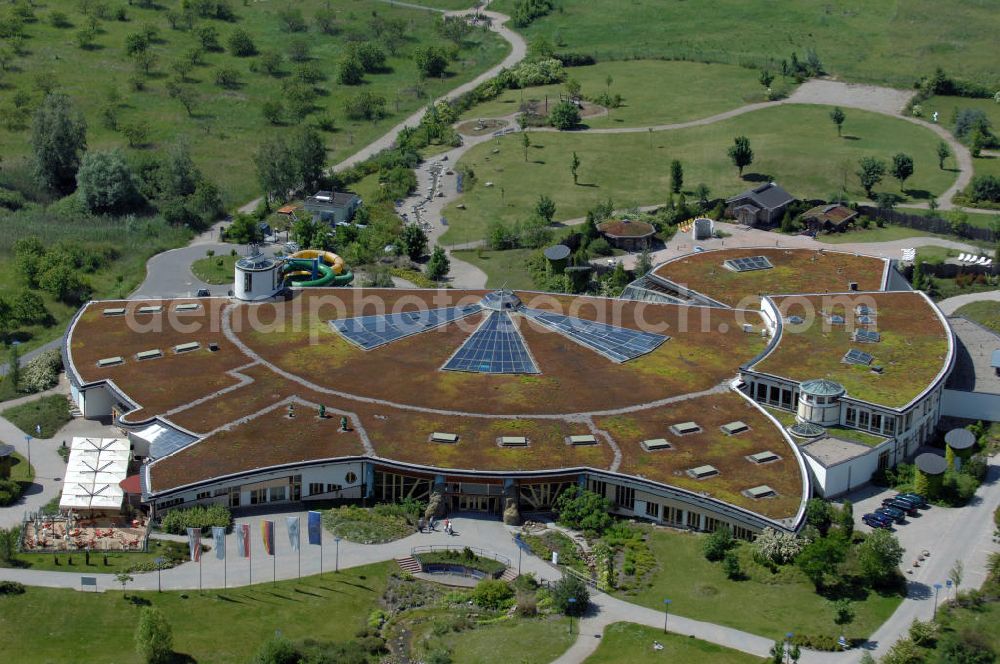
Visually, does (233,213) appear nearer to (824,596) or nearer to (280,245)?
(280,245)

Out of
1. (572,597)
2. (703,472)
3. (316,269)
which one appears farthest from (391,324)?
(572,597)

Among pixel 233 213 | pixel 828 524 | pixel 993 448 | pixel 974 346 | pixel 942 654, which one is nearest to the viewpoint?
pixel 942 654

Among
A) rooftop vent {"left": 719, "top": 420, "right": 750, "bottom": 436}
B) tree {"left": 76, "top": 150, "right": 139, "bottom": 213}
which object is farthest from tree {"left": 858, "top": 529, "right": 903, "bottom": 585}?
tree {"left": 76, "top": 150, "right": 139, "bottom": 213}

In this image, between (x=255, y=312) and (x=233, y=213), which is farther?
(x=233, y=213)

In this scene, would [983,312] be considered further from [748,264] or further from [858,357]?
[858,357]

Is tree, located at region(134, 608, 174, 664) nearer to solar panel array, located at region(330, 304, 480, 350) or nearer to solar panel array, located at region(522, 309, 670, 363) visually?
solar panel array, located at region(330, 304, 480, 350)

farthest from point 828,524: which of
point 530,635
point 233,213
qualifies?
point 233,213
